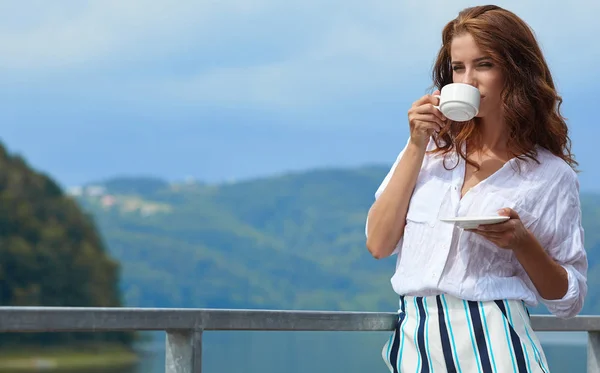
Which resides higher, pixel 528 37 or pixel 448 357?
pixel 528 37

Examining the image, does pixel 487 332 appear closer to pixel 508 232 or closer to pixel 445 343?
pixel 445 343

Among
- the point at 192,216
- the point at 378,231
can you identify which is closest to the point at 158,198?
the point at 192,216

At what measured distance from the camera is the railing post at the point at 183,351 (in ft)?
6.33

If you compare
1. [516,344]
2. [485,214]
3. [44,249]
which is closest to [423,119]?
[485,214]

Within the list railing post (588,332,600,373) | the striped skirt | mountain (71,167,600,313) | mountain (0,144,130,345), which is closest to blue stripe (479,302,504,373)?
the striped skirt

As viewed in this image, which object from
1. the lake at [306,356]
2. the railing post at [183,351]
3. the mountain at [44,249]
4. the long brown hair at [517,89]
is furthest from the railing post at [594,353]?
the lake at [306,356]

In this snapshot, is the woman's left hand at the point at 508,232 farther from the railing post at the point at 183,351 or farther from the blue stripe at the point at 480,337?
the railing post at the point at 183,351

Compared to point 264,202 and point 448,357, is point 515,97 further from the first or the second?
point 264,202

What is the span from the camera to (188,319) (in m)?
1.92

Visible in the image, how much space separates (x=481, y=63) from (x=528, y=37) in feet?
0.48

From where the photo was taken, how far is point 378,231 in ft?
7.47

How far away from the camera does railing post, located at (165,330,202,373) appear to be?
1.93 m

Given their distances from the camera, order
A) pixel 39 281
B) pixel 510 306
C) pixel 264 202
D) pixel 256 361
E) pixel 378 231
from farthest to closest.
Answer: pixel 264 202 → pixel 256 361 → pixel 39 281 → pixel 378 231 → pixel 510 306

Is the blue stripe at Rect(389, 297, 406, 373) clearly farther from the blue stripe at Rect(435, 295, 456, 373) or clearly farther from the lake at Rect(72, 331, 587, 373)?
the lake at Rect(72, 331, 587, 373)
